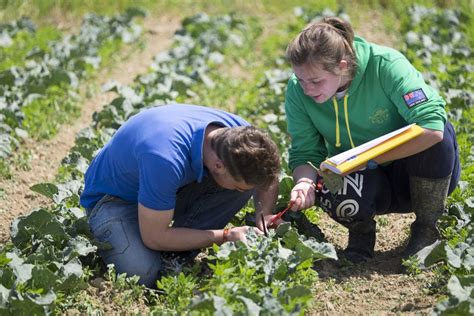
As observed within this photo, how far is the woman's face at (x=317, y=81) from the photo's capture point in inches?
172

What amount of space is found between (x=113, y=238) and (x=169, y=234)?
358 mm

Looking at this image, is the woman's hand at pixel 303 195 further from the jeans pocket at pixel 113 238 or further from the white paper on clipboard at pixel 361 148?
the jeans pocket at pixel 113 238

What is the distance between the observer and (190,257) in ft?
15.0

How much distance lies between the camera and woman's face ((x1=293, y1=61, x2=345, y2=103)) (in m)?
4.37

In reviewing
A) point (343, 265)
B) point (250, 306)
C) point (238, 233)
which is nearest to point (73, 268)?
point (238, 233)

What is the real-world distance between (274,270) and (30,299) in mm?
1075

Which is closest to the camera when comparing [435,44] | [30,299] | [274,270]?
[30,299]

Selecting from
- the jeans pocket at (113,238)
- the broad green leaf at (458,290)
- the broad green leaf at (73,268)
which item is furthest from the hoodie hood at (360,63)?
the broad green leaf at (73,268)

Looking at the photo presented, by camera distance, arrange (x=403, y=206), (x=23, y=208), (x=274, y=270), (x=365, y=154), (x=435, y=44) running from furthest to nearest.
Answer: (x=435, y=44), (x=23, y=208), (x=403, y=206), (x=365, y=154), (x=274, y=270)

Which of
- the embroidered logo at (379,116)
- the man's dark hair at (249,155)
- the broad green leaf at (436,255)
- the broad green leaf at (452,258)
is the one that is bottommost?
the broad green leaf at (436,255)

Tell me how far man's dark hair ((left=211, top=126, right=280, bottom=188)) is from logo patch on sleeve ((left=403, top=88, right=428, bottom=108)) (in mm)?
807

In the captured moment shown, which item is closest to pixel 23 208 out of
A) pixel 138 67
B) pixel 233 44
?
pixel 138 67

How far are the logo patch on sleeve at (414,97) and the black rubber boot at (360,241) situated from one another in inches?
26.8

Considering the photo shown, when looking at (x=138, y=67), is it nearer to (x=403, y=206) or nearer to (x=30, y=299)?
(x=403, y=206)
